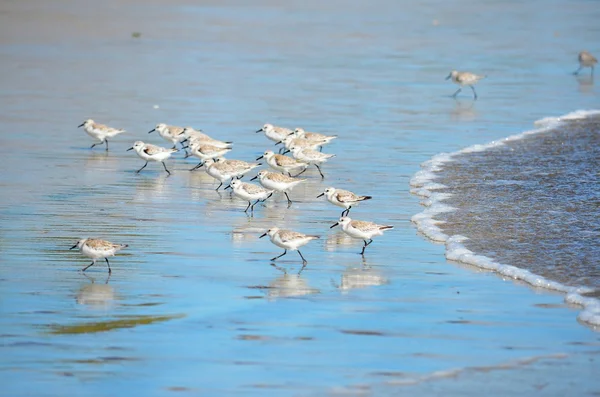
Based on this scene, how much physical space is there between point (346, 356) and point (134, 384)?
166 cm

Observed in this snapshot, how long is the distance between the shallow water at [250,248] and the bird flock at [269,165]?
245mm

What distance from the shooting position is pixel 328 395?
8.05 m

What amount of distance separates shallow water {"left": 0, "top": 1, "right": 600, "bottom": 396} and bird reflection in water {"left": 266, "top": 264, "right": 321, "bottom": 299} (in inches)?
1.5

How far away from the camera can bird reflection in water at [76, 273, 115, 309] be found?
10180 mm

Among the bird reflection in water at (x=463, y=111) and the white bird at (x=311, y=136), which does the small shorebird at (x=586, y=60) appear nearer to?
the bird reflection in water at (x=463, y=111)

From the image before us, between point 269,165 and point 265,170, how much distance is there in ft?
2.18

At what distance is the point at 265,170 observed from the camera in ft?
55.7

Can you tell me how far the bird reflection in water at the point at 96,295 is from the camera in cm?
1018

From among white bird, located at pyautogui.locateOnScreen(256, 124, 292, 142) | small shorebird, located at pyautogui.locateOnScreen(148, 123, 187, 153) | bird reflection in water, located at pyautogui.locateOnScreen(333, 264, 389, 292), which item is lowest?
small shorebird, located at pyautogui.locateOnScreen(148, 123, 187, 153)

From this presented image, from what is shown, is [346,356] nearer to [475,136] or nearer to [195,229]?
[195,229]

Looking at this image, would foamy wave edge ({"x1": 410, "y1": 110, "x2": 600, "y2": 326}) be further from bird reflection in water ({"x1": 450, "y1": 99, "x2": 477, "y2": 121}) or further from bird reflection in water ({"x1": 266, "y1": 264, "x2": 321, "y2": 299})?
bird reflection in water ({"x1": 450, "y1": 99, "x2": 477, "y2": 121})

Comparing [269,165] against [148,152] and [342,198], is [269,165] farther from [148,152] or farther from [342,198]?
[342,198]

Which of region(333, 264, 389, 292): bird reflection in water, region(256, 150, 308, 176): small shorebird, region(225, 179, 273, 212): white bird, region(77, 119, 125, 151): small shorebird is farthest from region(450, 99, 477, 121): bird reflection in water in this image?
region(333, 264, 389, 292): bird reflection in water

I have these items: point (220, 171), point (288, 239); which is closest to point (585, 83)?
point (220, 171)
